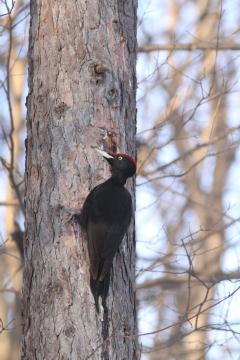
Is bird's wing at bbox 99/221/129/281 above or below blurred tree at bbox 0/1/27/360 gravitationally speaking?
below

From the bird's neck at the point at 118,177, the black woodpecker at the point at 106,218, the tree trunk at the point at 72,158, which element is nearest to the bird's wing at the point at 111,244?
the black woodpecker at the point at 106,218

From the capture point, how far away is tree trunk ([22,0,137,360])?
12.2ft

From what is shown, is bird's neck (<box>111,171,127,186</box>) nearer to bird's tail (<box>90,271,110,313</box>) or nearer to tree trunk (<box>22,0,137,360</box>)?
tree trunk (<box>22,0,137,360</box>)

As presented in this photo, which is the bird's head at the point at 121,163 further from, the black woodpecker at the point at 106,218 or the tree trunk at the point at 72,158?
the tree trunk at the point at 72,158

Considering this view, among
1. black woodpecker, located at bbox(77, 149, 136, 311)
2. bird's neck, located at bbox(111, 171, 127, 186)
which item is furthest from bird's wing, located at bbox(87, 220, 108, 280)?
bird's neck, located at bbox(111, 171, 127, 186)

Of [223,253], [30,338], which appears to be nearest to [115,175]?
[30,338]

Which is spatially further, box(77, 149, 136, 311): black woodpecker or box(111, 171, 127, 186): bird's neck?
box(111, 171, 127, 186): bird's neck

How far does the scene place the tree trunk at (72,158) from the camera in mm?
3709

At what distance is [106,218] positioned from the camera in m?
3.93

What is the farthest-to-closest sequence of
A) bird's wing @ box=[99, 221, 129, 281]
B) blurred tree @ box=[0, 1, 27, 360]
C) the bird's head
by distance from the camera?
blurred tree @ box=[0, 1, 27, 360]
the bird's head
bird's wing @ box=[99, 221, 129, 281]

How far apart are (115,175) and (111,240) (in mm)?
383

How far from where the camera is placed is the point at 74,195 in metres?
3.99

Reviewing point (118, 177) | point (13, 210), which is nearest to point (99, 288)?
point (118, 177)

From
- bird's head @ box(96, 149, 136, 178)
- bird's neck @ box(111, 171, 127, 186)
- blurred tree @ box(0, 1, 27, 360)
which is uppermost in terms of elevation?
blurred tree @ box(0, 1, 27, 360)
